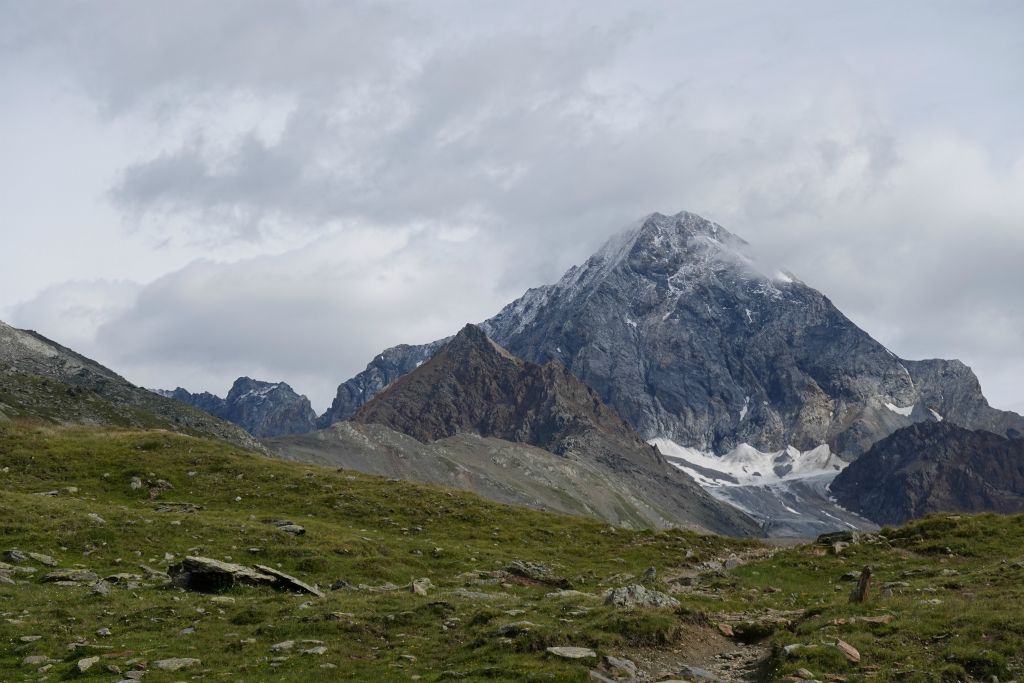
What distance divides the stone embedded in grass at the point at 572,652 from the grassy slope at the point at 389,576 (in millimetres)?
730

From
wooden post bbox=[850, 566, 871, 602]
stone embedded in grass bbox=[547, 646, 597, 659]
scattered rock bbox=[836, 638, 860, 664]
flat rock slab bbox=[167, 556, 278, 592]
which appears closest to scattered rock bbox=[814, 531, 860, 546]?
wooden post bbox=[850, 566, 871, 602]

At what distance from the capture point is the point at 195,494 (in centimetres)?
6003

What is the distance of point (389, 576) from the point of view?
43469 millimetres

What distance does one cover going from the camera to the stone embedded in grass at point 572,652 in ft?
78.4

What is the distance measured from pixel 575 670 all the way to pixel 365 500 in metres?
41.9

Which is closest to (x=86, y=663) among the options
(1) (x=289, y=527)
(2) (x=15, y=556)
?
(2) (x=15, y=556)

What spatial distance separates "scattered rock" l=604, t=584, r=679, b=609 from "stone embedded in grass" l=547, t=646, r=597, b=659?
5698 millimetres

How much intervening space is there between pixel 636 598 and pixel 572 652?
7240 mm

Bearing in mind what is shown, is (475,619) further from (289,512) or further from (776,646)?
(289,512)

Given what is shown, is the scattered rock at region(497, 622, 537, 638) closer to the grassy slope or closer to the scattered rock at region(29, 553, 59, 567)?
the grassy slope

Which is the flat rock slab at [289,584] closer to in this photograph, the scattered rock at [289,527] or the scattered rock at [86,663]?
the scattered rock at [289,527]

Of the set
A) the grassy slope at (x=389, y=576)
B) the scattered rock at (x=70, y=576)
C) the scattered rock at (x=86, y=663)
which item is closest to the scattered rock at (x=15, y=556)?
the grassy slope at (x=389, y=576)

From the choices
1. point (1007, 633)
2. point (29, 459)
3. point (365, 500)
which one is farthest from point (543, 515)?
point (1007, 633)

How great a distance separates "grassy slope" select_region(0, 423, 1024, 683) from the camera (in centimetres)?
2495
